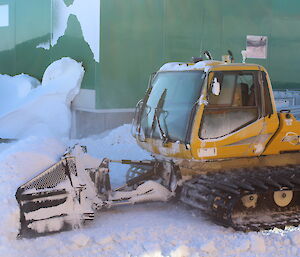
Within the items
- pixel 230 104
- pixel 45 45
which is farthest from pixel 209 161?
pixel 45 45

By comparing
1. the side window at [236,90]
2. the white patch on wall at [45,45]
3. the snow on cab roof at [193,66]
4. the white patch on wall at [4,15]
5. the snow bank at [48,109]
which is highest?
the white patch on wall at [4,15]

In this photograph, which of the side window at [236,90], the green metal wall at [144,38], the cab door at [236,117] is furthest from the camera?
the green metal wall at [144,38]

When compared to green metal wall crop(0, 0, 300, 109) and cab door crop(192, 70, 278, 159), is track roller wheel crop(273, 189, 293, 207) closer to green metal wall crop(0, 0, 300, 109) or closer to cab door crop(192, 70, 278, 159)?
cab door crop(192, 70, 278, 159)

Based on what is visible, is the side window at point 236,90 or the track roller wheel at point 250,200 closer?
the track roller wheel at point 250,200

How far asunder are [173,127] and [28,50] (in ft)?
30.7

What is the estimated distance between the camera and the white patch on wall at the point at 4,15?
1669cm

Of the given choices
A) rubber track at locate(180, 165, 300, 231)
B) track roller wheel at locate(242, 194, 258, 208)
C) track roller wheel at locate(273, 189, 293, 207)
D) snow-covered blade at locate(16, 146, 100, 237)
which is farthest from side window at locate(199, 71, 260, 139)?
snow-covered blade at locate(16, 146, 100, 237)

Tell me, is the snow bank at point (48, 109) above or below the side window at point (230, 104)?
below

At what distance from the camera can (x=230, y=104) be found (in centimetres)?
767

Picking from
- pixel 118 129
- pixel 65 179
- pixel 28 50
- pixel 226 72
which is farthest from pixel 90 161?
pixel 28 50

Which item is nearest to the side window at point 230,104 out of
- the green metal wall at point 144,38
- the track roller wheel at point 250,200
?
the track roller wheel at point 250,200

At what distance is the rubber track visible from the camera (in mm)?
7137

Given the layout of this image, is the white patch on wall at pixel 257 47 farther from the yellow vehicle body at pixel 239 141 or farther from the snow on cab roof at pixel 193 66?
the yellow vehicle body at pixel 239 141

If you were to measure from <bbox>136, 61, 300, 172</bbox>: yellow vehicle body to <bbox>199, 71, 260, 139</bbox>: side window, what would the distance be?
0.10ft
